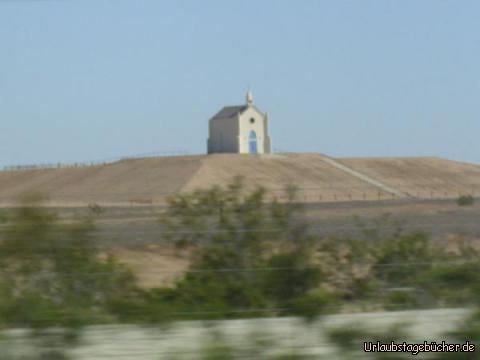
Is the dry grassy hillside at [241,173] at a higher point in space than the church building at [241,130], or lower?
lower

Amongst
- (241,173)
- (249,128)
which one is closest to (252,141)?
(249,128)

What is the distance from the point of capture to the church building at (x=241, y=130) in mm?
70250

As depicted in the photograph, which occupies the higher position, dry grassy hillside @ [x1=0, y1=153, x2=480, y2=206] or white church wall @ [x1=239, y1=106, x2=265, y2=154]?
white church wall @ [x1=239, y1=106, x2=265, y2=154]

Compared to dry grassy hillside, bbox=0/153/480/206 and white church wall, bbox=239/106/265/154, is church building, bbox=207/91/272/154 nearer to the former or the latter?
white church wall, bbox=239/106/265/154

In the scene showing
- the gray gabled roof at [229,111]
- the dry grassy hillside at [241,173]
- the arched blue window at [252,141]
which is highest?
the gray gabled roof at [229,111]

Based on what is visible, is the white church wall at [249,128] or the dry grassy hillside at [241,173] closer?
the dry grassy hillside at [241,173]

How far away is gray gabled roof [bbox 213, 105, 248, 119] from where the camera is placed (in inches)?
2761

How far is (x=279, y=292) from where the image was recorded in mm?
7172

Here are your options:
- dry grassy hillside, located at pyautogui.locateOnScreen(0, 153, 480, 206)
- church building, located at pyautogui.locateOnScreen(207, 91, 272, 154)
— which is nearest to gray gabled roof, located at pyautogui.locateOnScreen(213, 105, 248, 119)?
church building, located at pyautogui.locateOnScreen(207, 91, 272, 154)

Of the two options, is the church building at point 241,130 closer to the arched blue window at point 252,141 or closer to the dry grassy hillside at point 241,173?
the arched blue window at point 252,141

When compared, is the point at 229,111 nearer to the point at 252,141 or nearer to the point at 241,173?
the point at 252,141

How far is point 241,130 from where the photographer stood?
70.8m

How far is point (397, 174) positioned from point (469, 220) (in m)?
50.2

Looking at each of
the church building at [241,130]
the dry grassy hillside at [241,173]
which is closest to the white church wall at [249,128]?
the church building at [241,130]
